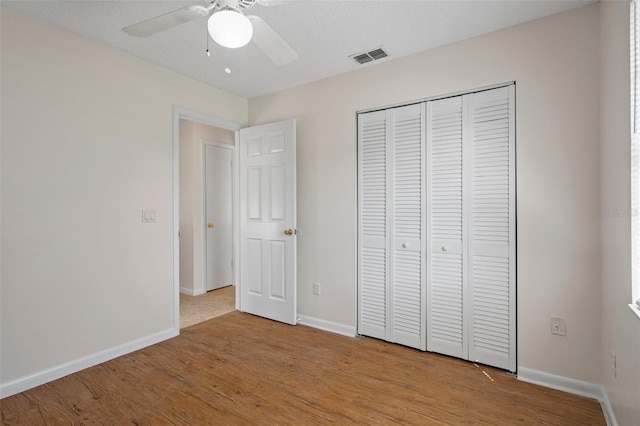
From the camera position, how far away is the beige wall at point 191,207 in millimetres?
4500

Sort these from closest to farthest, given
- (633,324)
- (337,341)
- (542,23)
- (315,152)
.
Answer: (633,324) → (542,23) → (337,341) → (315,152)

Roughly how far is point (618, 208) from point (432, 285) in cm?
131

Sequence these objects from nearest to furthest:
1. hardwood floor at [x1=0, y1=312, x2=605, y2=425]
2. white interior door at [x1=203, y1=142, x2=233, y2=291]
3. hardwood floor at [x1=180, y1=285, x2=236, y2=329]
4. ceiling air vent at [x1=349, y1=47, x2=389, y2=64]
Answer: hardwood floor at [x1=0, y1=312, x2=605, y2=425], ceiling air vent at [x1=349, y1=47, x2=389, y2=64], hardwood floor at [x1=180, y1=285, x2=236, y2=329], white interior door at [x1=203, y1=142, x2=233, y2=291]

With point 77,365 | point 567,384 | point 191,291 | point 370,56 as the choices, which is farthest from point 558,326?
point 191,291

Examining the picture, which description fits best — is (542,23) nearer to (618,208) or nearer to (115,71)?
(618,208)

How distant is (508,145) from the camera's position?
2.33 metres

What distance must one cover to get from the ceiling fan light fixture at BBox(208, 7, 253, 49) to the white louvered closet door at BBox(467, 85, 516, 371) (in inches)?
71.5

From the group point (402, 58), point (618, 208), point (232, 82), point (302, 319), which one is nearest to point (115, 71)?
point (232, 82)

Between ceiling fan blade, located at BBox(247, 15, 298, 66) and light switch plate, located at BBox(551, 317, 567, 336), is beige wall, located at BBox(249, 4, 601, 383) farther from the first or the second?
ceiling fan blade, located at BBox(247, 15, 298, 66)

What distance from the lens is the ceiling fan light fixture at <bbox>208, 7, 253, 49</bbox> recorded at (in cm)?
139

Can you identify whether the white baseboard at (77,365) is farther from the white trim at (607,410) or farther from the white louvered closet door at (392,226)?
the white trim at (607,410)

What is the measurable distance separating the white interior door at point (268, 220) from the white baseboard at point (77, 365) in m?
0.93

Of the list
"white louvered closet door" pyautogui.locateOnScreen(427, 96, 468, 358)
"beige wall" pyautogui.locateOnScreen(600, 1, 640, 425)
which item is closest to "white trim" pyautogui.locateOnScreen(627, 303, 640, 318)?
"beige wall" pyautogui.locateOnScreen(600, 1, 640, 425)

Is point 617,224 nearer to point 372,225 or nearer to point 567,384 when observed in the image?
point 567,384
